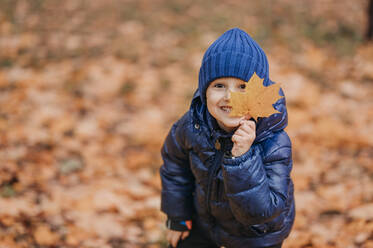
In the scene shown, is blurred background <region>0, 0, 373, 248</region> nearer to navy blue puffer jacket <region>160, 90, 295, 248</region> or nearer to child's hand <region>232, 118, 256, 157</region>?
navy blue puffer jacket <region>160, 90, 295, 248</region>

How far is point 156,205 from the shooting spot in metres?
2.57

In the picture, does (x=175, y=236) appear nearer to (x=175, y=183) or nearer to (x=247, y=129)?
(x=175, y=183)

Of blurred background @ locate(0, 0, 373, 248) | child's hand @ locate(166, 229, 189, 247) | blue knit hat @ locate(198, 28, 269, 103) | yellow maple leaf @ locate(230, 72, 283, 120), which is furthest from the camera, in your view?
blurred background @ locate(0, 0, 373, 248)

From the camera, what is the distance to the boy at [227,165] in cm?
126

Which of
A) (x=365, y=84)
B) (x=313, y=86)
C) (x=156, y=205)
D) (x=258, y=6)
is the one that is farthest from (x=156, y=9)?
(x=156, y=205)

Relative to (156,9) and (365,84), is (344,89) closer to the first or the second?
(365,84)

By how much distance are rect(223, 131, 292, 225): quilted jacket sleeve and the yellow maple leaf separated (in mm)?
141

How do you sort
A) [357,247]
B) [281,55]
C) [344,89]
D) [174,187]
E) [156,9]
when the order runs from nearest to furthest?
1. [174,187]
2. [357,247]
3. [344,89]
4. [281,55]
5. [156,9]

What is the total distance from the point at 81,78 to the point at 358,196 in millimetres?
2997

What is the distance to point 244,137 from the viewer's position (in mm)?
1225

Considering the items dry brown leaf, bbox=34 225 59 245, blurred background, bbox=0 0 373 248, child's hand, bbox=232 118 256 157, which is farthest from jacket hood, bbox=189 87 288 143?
dry brown leaf, bbox=34 225 59 245

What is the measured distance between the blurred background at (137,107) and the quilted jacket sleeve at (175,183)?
0.65 meters

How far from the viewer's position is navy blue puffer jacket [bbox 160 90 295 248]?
1257mm

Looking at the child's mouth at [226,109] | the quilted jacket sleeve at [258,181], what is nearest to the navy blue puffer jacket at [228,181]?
the quilted jacket sleeve at [258,181]
